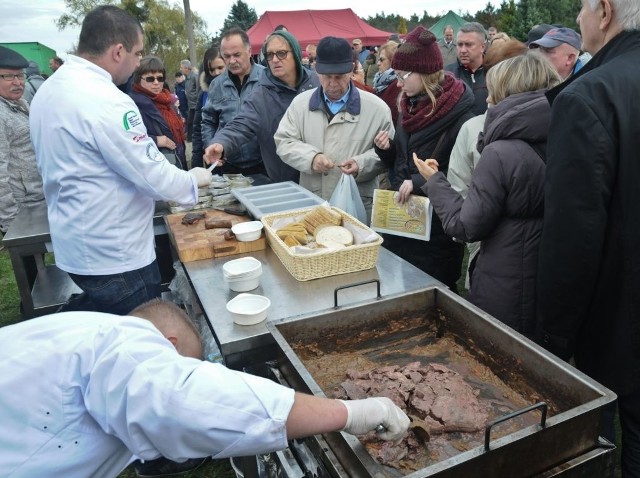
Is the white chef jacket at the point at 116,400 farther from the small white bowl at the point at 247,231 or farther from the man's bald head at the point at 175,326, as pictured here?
the small white bowl at the point at 247,231

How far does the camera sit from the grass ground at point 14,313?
279 centimetres

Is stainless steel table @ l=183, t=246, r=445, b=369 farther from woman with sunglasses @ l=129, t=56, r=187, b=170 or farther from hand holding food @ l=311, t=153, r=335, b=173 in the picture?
woman with sunglasses @ l=129, t=56, r=187, b=170

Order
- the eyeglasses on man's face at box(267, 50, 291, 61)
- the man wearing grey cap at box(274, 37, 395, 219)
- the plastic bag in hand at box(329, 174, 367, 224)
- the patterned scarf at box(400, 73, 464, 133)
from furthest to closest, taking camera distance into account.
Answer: the eyeglasses on man's face at box(267, 50, 291, 61) < the man wearing grey cap at box(274, 37, 395, 219) < the plastic bag in hand at box(329, 174, 367, 224) < the patterned scarf at box(400, 73, 464, 133)

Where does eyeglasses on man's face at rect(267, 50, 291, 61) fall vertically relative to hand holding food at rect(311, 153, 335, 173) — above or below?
above

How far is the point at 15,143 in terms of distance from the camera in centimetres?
443

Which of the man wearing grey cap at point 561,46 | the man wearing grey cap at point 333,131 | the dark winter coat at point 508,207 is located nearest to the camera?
the dark winter coat at point 508,207

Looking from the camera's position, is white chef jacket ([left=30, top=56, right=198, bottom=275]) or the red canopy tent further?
the red canopy tent

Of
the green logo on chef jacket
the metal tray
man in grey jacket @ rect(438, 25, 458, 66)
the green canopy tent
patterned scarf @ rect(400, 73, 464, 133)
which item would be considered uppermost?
the green canopy tent

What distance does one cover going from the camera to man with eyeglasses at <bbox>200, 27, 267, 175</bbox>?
4.54 m

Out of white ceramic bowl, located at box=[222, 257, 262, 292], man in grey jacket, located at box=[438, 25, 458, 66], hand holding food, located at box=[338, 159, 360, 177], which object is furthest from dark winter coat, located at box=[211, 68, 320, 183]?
man in grey jacket, located at box=[438, 25, 458, 66]

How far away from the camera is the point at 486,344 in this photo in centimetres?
175

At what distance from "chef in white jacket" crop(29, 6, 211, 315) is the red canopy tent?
1930 cm

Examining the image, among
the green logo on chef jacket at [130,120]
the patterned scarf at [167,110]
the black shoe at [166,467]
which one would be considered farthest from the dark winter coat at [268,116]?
the black shoe at [166,467]

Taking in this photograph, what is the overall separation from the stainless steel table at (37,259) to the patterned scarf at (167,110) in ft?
5.88
